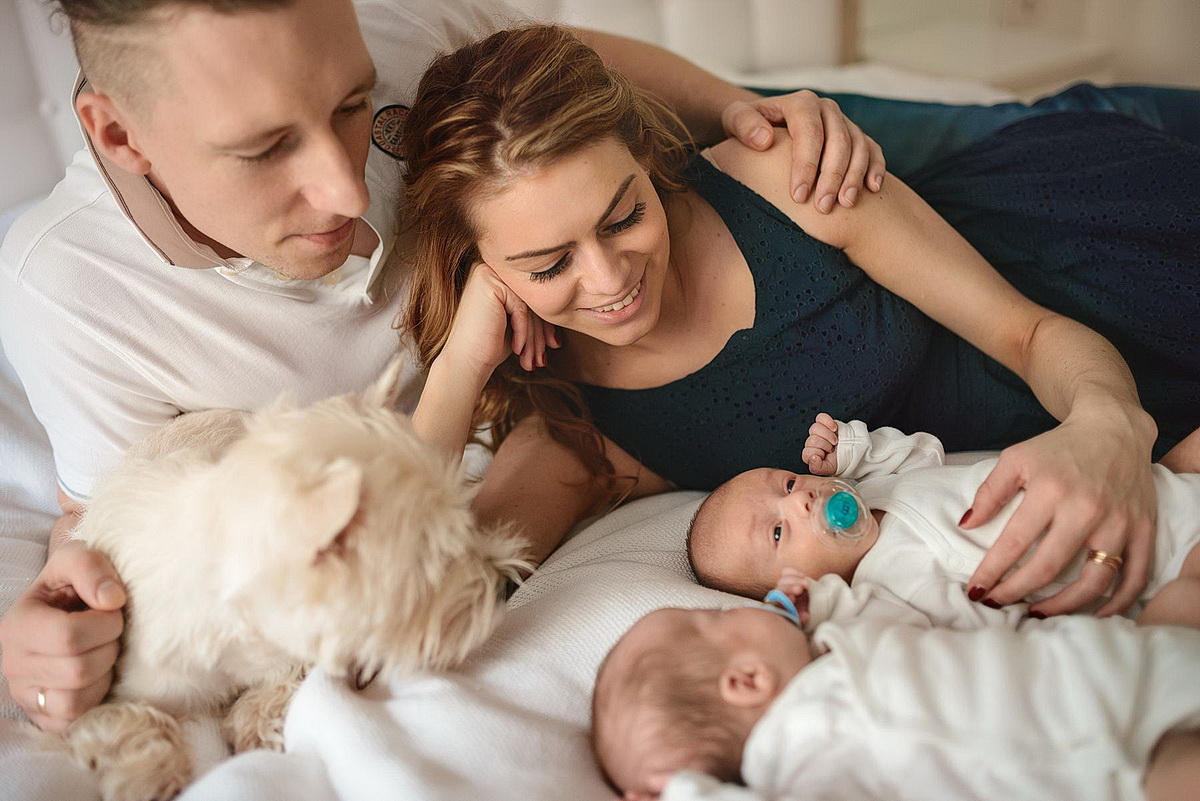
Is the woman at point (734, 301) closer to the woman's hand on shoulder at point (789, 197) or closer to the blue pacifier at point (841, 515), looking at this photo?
the woman's hand on shoulder at point (789, 197)

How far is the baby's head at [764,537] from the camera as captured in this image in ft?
4.23

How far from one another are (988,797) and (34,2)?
7.26 ft

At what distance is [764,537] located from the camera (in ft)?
4.35

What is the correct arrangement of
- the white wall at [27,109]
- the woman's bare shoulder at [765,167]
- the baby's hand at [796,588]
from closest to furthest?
the baby's hand at [796,588] → the woman's bare shoulder at [765,167] → the white wall at [27,109]

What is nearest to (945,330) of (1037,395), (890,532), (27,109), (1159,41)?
(1037,395)

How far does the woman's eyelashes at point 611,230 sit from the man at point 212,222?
0.90 feet

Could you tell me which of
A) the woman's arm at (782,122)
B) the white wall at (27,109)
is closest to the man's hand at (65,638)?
the woman's arm at (782,122)

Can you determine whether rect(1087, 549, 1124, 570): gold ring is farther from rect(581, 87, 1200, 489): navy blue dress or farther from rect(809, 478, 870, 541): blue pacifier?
rect(581, 87, 1200, 489): navy blue dress

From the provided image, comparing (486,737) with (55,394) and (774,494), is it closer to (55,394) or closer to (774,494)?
(774,494)

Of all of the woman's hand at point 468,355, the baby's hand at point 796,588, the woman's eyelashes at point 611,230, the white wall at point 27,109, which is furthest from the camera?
the white wall at point 27,109

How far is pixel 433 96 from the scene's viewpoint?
4.54 feet

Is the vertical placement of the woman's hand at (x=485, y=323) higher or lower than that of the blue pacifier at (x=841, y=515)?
higher

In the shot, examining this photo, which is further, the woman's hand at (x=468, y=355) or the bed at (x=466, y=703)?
the woman's hand at (x=468, y=355)

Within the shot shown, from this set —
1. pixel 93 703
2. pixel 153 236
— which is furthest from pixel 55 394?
pixel 93 703
